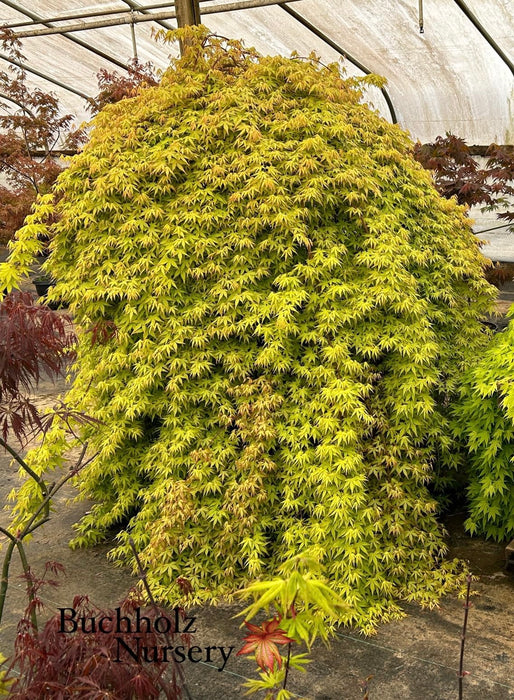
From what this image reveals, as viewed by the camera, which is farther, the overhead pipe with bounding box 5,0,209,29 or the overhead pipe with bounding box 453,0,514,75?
the overhead pipe with bounding box 5,0,209,29

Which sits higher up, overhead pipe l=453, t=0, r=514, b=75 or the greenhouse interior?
overhead pipe l=453, t=0, r=514, b=75

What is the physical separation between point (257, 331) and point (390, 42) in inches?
298

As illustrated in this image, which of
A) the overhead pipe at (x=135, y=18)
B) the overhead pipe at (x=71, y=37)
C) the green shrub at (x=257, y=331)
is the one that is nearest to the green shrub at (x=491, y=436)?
the green shrub at (x=257, y=331)

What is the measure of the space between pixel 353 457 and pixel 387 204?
1689mm

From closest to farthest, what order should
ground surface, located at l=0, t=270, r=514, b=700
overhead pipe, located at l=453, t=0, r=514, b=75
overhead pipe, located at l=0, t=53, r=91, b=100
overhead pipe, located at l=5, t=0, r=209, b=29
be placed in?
ground surface, located at l=0, t=270, r=514, b=700
overhead pipe, located at l=453, t=0, r=514, b=75
overhead pipe, located at l=5, t=0, r=209, b=29
overhead pipe, located at l=0, t=53, r=91, b=100

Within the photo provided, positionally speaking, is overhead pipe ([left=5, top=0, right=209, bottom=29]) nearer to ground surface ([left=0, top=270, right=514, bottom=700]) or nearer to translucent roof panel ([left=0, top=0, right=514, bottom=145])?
translucent roof panel ([left=0, top=0, right=514, bottom=145])

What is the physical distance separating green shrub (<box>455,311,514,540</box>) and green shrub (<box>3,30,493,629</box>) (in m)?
0.20

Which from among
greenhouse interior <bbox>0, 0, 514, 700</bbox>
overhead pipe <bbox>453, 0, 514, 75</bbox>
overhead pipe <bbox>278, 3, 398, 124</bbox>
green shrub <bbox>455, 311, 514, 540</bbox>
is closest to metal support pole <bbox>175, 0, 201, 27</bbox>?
greenhouse interior <bbox>0, 0, 514, 700</bbox>

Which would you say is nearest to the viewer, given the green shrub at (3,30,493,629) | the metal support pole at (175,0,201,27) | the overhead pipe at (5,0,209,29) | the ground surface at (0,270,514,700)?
the ground surface at (0,270,514,700)

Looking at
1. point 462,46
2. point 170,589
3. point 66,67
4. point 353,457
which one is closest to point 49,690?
point 170,589

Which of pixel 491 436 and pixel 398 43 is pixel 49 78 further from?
pixel 491 436

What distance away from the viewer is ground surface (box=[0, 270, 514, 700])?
10.8ft

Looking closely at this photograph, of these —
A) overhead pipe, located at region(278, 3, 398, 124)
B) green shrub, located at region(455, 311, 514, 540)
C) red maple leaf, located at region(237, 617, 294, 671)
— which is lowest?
red maple leaf, located at region(237, 617, 294, 671)

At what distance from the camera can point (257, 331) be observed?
4320 mm
